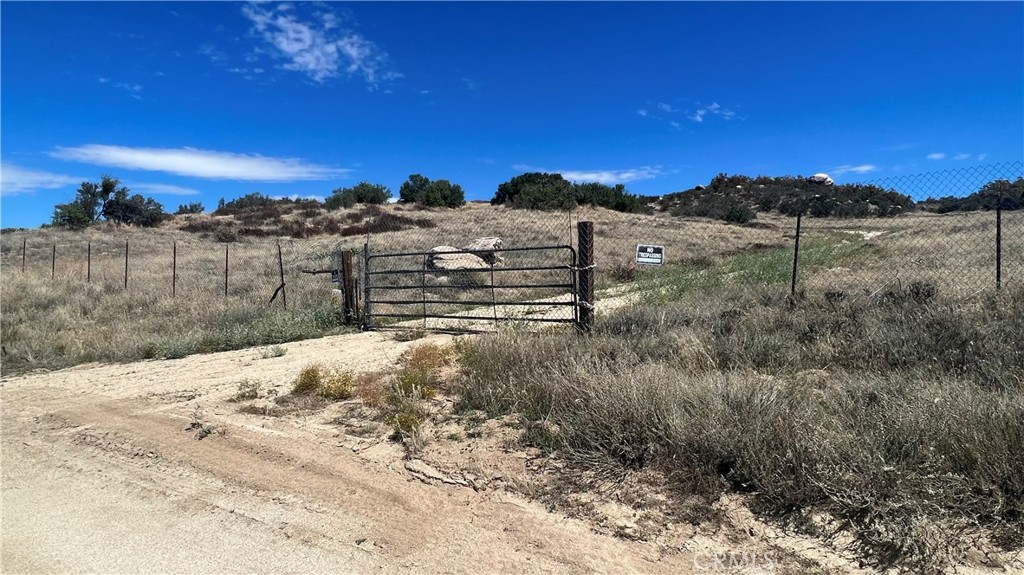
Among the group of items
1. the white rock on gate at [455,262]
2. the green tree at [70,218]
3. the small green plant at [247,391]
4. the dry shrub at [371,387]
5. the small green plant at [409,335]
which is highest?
the green tree at [70,218]

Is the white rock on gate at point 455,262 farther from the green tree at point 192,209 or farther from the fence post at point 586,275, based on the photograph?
the green tree at point 192,209

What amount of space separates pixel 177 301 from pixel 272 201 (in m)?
44.7

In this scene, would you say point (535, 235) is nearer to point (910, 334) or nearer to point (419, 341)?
point (419, 341)

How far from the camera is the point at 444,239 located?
95.7 ft

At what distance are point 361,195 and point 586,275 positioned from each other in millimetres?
47893

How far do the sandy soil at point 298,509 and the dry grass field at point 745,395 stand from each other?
0.53ft

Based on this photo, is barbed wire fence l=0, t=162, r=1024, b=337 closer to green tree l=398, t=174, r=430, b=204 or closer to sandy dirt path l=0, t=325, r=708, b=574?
sandy dirt path l=0, t=325, r=708, b=574

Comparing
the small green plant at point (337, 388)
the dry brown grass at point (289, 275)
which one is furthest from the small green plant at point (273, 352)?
the small green plant at point (337, 388)

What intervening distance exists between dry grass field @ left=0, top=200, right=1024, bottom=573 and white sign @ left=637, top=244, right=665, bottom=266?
76 cm

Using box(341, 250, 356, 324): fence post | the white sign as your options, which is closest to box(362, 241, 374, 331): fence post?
box(341, 250, 356, 324): fence post

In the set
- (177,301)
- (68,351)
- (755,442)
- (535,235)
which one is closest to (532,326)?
(755,442)

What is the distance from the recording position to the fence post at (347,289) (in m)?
11.7

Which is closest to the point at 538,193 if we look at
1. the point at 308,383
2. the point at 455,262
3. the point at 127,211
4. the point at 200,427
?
the point at 455,262

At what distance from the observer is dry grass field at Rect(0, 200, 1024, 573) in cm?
334
